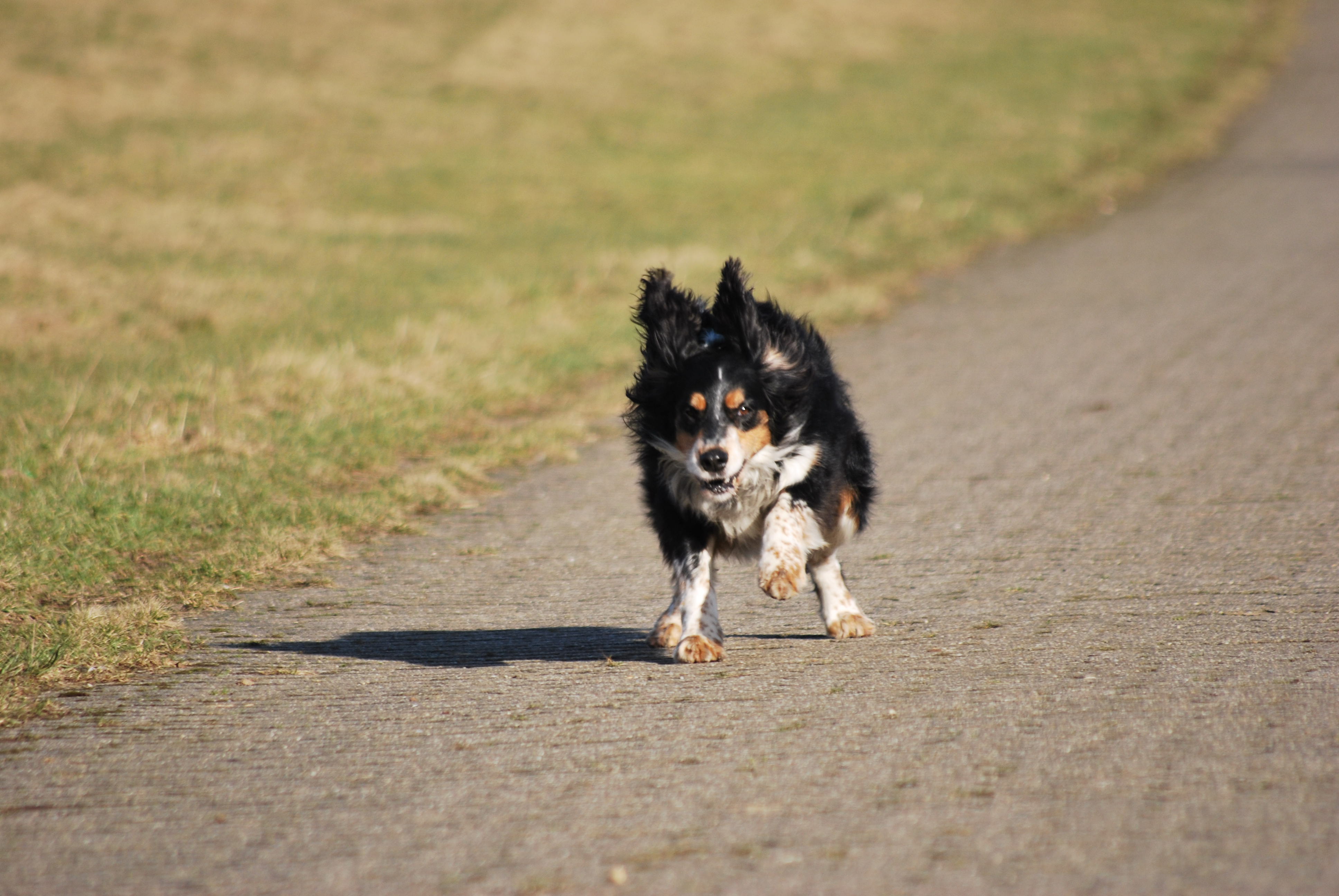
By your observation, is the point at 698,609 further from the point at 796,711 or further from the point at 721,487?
the point at 796,711

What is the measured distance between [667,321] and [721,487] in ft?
2.59

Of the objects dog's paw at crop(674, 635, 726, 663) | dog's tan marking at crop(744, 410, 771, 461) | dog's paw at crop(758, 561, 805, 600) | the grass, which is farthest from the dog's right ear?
the grass

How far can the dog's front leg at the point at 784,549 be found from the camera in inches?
213

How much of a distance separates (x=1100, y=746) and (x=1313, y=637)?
1.59m

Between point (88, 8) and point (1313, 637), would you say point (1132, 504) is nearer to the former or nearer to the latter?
point (1313, 637)

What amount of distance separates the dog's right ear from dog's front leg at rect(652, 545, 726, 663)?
841 mm

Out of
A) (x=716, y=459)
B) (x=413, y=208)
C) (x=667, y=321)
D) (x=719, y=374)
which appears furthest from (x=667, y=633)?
(x=413, y=208)

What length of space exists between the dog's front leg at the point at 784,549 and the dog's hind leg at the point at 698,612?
0.23 m

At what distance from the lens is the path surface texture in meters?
3.62

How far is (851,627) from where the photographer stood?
586 centimetres

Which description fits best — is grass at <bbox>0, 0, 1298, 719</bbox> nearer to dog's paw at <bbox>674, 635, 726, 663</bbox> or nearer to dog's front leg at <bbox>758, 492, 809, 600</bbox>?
dog's paw at <bbox>674, 635, 726, 663</bbox>

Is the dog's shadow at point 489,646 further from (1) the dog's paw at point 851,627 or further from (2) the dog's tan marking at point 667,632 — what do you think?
(1) the dog's paw at point 851,627

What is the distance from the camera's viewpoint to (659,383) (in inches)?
236

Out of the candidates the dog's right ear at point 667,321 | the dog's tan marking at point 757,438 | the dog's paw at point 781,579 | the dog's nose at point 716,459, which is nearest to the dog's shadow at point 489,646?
the dog's paw at point 781,579
